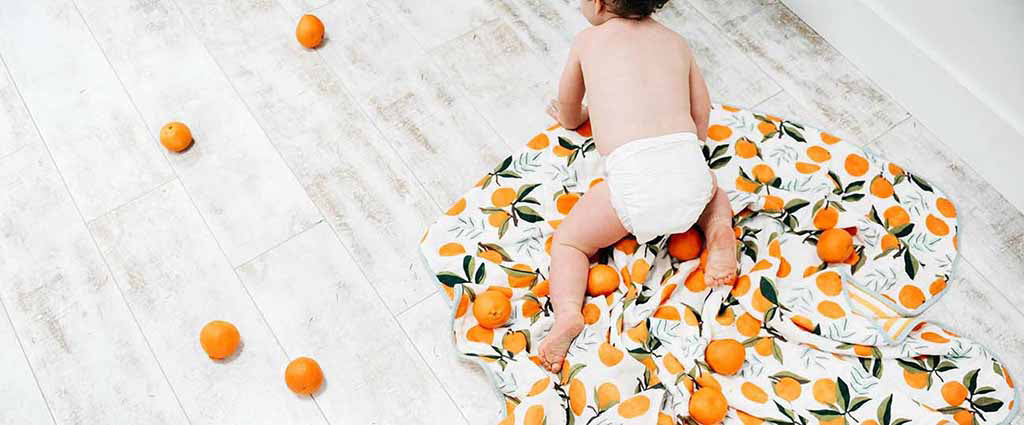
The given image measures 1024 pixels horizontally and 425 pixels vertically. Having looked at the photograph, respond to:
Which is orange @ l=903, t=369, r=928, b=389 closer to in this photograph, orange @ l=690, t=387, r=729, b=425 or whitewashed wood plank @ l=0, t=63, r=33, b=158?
orange @ l=690, t=387, r=729, b=425

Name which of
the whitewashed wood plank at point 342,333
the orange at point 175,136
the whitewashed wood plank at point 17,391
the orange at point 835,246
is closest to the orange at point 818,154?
the orange at point 835,246

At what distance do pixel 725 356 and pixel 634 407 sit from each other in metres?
0.18

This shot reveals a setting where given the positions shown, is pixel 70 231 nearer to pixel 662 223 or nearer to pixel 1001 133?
pixel 662 223

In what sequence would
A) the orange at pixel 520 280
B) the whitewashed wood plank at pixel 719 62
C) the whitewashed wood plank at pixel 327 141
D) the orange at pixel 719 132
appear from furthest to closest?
the whitewashed wood plank at pixel 719 62 → the orange at pixel 719 132 → the whitewashed wood plank at pixel 327 141 → the orange at pixel 520 280

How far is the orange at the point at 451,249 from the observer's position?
175 cm

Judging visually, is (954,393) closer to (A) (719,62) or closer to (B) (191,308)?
(A) (719,62)

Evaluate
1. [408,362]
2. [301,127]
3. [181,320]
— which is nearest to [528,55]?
[301,127]

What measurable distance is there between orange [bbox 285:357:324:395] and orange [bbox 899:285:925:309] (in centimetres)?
110

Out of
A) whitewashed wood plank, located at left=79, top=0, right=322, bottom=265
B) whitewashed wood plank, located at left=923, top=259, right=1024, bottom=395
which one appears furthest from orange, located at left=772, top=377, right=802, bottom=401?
whitewashed wood plank, located at left=79, top=0, right=322, bottom=265

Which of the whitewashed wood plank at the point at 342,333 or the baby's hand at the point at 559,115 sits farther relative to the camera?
the baby's hand at the point at 559,115

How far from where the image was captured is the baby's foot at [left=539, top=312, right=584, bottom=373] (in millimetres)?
1584

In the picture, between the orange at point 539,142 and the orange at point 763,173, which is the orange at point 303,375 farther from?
the orange at point 763,173

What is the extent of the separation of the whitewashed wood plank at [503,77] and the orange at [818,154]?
1.84 ft

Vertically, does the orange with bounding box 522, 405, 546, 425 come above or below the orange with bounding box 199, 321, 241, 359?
above
